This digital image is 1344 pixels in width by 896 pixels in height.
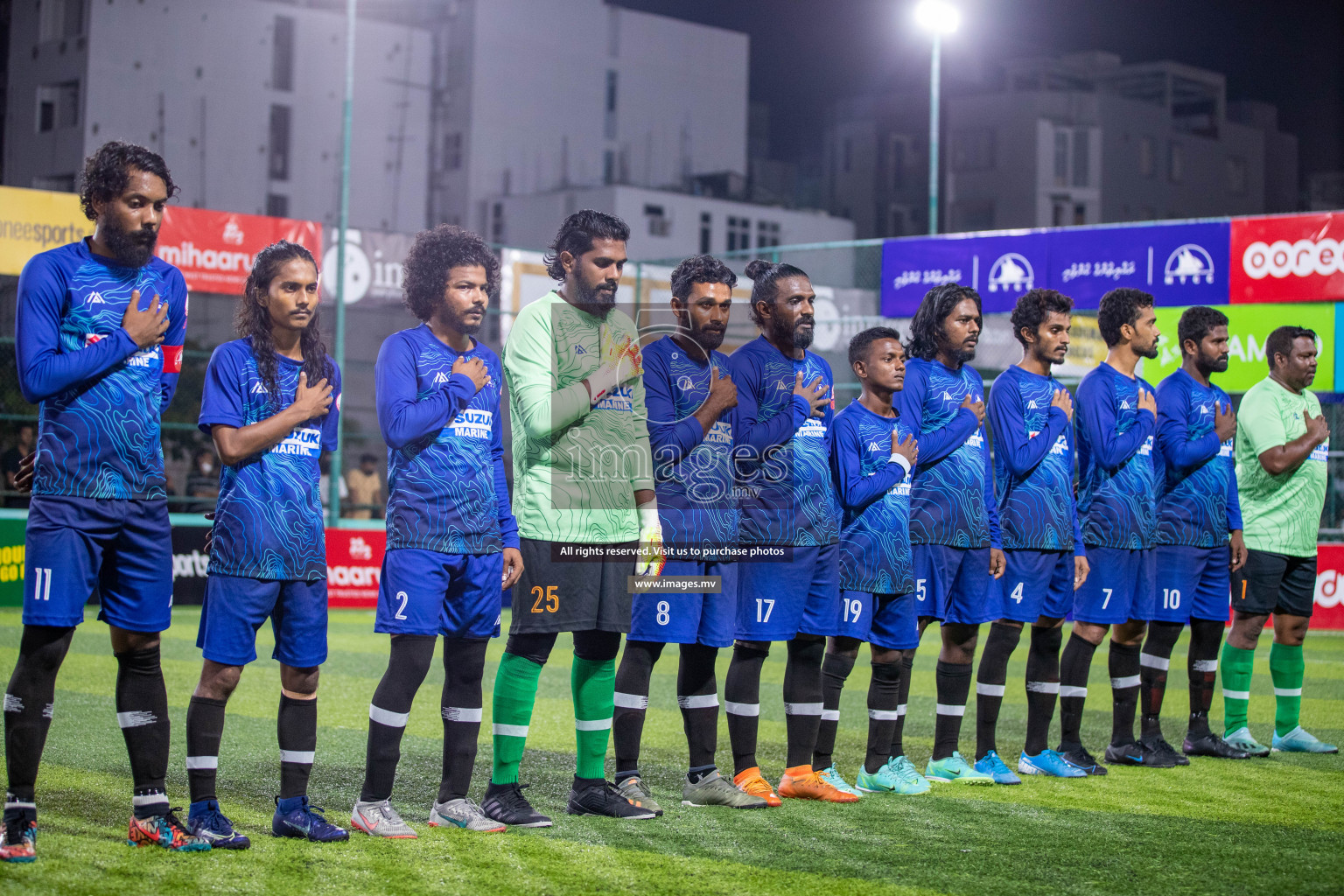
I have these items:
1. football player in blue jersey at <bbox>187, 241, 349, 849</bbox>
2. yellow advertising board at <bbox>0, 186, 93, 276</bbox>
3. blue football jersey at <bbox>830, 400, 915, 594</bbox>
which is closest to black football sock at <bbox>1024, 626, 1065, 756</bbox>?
blue football jersey at <bbox>830, 400, 915, 594</bbox>

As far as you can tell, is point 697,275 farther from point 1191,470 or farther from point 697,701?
point 1191,470

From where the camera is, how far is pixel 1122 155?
178ft

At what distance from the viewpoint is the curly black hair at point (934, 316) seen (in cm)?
665

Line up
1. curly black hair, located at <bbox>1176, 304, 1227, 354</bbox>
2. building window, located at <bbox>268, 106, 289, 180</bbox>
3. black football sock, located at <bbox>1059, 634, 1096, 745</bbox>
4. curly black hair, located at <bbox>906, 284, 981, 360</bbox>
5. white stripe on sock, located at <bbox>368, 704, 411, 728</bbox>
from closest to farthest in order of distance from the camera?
white stripe on sock, located at <bbox>368, 704, 411, 728</bbox> → curly black hair, located at <bbox>906, 284, 981, 360</bbox> → black football sock, located at <bbox>1059, 634, 1096, 745</bbox> → curly black hair, located at <bbox>1176, 304, 1227, 354</bbox> → building window, located at <bbox>268, 106, 289, 180</bbox>

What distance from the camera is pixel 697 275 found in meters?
5.86

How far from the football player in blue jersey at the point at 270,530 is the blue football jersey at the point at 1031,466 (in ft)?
11.3

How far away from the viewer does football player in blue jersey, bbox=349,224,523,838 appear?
16.6 feet

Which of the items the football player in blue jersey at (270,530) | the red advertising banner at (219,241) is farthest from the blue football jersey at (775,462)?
the red advertising banner at (219,241)

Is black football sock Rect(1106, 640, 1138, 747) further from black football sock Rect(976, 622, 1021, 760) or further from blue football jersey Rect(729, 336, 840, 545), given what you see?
blue football jersey Rect(729, 336, 840, 545)

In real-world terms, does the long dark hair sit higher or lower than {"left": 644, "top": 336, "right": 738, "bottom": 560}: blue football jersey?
higher

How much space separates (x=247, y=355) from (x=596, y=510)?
1445 mm

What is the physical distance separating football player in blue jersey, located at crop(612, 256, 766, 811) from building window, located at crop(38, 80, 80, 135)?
3799cm

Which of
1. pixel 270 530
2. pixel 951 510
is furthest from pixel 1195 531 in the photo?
pixel 270 530

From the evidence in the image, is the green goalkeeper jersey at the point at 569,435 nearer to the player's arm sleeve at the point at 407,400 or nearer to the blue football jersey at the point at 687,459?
the blue football jersey at the point at 687,459
